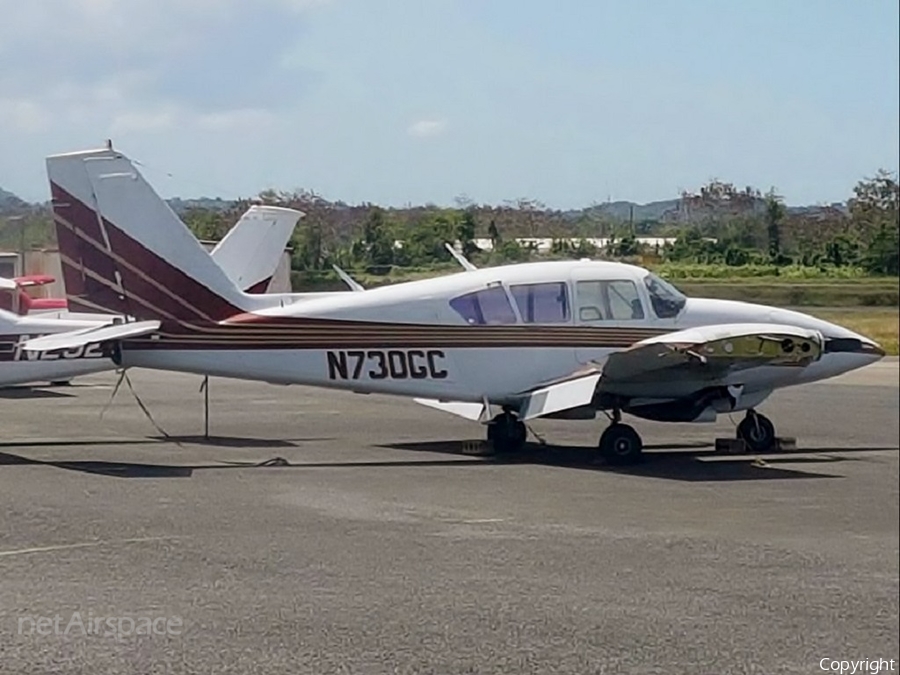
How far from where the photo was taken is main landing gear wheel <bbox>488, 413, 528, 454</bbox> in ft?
36.7

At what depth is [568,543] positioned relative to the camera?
7062 mm

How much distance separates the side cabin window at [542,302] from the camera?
34.7ft

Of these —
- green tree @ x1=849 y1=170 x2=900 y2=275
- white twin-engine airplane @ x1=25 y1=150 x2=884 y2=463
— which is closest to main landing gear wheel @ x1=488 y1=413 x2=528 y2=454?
white twin-engine airplane @ x1=25 y1=150 x2=884 y2=463

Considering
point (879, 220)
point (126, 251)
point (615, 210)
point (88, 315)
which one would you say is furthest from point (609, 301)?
point (879, 220)

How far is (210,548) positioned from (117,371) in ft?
7.24

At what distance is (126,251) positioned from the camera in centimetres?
849

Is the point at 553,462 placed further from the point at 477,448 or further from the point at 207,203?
the point at 207,203

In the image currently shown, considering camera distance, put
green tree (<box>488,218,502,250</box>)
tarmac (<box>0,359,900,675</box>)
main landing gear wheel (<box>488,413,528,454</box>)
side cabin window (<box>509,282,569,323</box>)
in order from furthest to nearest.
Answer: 1. main landing gear wheel (<box>488,413,528,454</box>)
2. side cabin window (<box>509,282,569,323</box>)
3. green tree (<box>488,218,502,250</box>)
4. tarmac (<box>0,359,900,675</box>)

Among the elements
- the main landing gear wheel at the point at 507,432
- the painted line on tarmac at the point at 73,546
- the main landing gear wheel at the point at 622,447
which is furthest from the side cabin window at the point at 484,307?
the painted line on tarmac at the point at 73,546

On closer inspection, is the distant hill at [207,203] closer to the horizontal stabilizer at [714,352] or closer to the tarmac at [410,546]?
the tarmac at [410,546]

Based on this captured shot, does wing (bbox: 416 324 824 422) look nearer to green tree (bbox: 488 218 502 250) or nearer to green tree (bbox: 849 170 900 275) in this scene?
Answer: green tree (bbox: 488 218 502 250)

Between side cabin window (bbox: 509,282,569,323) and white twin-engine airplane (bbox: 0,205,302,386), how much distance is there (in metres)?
2.03

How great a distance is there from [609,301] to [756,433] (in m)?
1.44

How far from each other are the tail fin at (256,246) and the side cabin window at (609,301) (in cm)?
236
